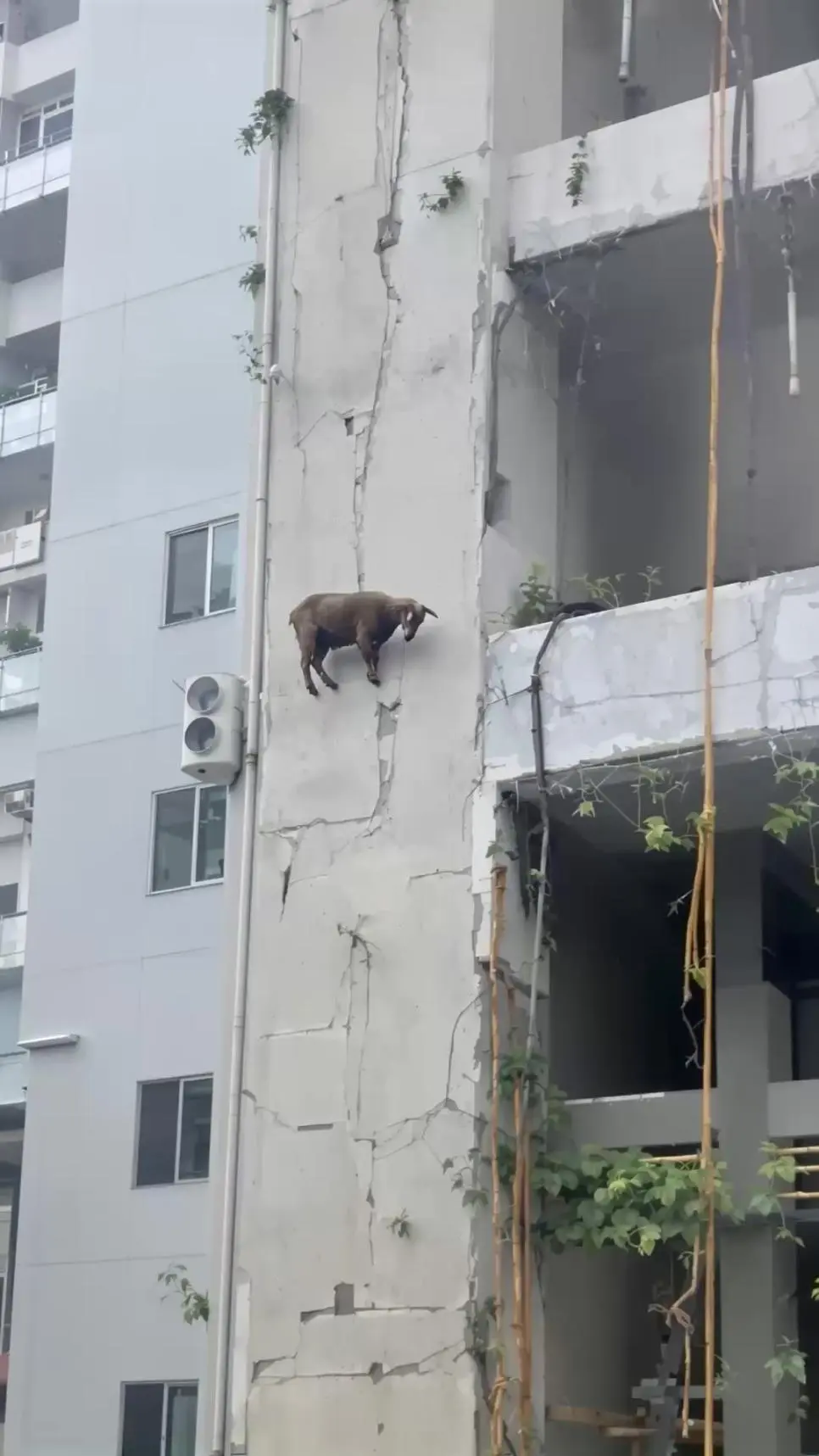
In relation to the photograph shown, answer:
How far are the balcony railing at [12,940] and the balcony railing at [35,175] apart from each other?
34.3ft

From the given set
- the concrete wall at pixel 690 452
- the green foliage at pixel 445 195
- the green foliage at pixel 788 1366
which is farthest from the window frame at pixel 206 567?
the green foliage at pixel 788 1366

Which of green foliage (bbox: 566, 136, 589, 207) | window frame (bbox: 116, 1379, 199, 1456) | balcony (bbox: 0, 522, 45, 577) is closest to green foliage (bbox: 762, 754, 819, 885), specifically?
green foliage (bbox: 566, 136, 589, 207)

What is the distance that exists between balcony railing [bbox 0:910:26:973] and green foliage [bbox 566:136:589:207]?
52.2 ft

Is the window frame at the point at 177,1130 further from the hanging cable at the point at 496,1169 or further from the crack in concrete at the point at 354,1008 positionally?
the hanging cable at the point at 496,1169

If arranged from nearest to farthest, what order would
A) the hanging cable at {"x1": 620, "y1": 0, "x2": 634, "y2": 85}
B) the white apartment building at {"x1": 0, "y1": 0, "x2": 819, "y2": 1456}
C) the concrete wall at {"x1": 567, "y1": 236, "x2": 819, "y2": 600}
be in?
the white apartment building at {"x1": 0, "y1": 0, "x2": 819, "y2": 1456}, the hanging cable at {"x1": 620, "y1": 0, "x2": 634, "y2": 85}, the concrete wall at {"x1": 567, "y1": 236, "x2": 819, "y2": 600}

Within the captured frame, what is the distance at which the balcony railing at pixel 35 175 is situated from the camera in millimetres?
27375

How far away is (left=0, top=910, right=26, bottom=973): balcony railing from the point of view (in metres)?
24.0

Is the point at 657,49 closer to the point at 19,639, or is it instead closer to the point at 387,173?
the point at 387,173

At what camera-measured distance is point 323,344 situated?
10523 millimetres

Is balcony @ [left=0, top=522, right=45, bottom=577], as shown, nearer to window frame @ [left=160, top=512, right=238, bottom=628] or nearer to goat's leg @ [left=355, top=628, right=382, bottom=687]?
window frame @ [left=160, top=512, right=238, bottom=628]

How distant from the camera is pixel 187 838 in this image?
2091 centimetres

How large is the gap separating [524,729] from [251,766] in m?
1.68

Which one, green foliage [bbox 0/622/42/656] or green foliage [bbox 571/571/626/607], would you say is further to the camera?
green foliage [bbox 0/622/42/656]

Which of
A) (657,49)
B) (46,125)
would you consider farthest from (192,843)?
(46,125)
